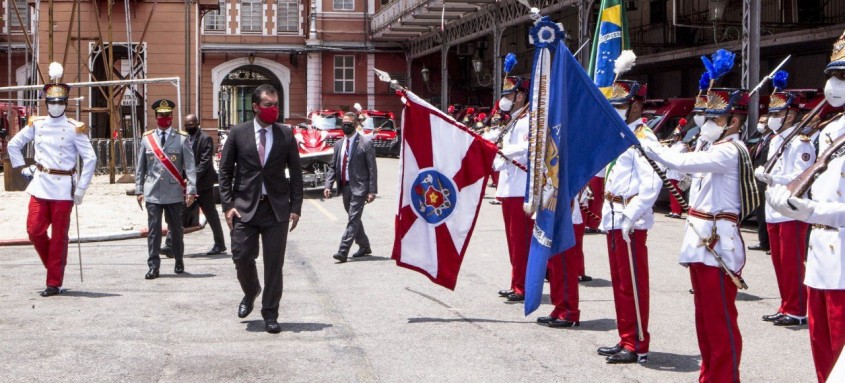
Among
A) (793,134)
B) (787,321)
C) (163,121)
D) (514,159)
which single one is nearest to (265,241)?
(514,159)

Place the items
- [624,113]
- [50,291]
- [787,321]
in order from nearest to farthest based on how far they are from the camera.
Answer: [624,113] < [787,321] < [50,291]

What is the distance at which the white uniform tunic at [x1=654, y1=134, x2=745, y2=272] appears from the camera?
245 inches

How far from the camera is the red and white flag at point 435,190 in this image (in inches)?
356

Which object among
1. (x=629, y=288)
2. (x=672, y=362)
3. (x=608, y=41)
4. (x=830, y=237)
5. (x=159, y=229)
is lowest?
(x=672, y=362)

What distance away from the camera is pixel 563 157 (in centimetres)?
752

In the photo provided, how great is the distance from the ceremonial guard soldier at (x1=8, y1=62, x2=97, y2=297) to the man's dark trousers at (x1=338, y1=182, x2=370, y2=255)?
3390 mm

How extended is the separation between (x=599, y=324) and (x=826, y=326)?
11.3 feet

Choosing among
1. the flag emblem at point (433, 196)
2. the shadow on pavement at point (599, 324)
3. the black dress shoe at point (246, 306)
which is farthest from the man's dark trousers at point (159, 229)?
the shadow on pavement at point (599, 324)

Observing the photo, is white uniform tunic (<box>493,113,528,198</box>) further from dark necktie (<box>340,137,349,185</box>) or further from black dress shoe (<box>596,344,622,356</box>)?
dark necktie (<box>340,137,349,185</box>)

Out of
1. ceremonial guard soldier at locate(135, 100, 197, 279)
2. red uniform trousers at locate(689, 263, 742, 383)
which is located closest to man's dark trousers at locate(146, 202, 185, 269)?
ceremonial guard soldier at locate(135, 100, 197, 279)

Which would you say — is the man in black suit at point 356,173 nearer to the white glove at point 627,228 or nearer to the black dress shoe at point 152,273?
the black dress shoe at point 152,273

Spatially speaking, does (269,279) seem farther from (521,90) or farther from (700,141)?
(700,141)

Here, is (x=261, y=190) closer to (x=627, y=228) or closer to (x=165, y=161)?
(x=627, y=228)

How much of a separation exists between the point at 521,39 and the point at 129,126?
49.6 feet
